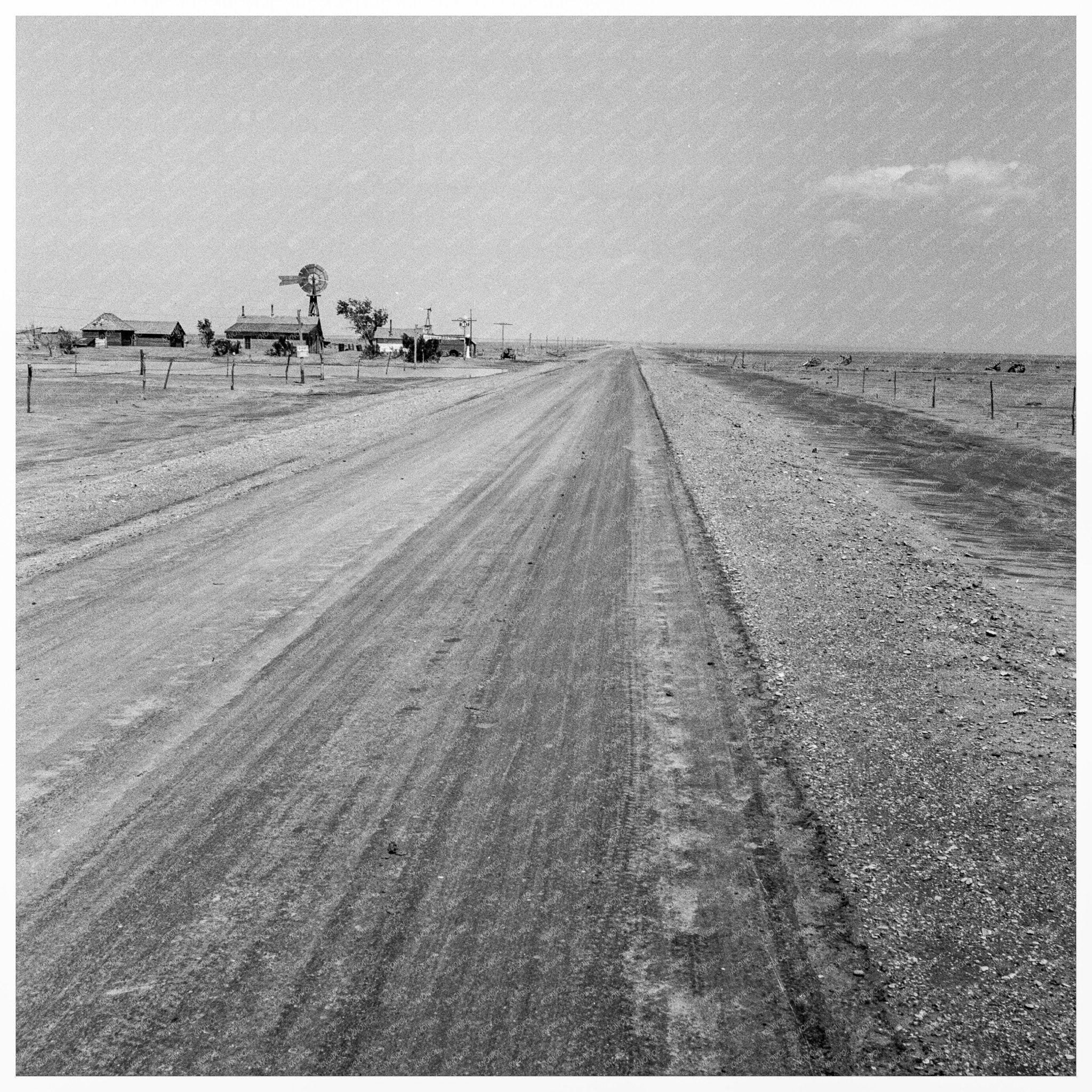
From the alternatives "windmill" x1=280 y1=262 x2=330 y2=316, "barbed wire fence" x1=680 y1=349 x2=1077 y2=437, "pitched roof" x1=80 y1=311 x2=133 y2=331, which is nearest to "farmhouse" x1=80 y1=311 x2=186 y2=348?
"pitched roof" x1=80 y1=311 x2=133 y2=331

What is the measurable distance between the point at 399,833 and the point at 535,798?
0.75 metres

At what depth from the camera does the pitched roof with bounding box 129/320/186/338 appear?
10181 centimetres

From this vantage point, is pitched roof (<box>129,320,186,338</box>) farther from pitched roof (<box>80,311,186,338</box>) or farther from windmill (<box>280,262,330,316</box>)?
windmill (<box>280,262,330,316</box>)

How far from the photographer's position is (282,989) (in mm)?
3293

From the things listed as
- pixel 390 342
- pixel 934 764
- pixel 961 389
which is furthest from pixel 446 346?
pixel 934 764

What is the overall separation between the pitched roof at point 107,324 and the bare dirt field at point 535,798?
9807 centimetres

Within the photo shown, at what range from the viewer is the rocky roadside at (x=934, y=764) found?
132 inches

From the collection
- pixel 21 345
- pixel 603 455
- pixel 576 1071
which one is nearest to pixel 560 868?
pixel 576 1071

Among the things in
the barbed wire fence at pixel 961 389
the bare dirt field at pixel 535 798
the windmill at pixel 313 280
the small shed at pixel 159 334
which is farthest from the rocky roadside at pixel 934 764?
the small shed at pixel 159 334

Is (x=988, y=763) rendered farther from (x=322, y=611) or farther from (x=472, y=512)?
(x=472, y=512)

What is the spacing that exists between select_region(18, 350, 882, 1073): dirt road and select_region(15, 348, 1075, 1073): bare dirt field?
0.7 inches

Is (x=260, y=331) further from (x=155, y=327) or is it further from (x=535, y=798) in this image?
(x=535, y=798)

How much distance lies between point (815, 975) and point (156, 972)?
252 centimetres

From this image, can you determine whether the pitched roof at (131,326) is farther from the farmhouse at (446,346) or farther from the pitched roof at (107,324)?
the farmhouse at (446,346)
